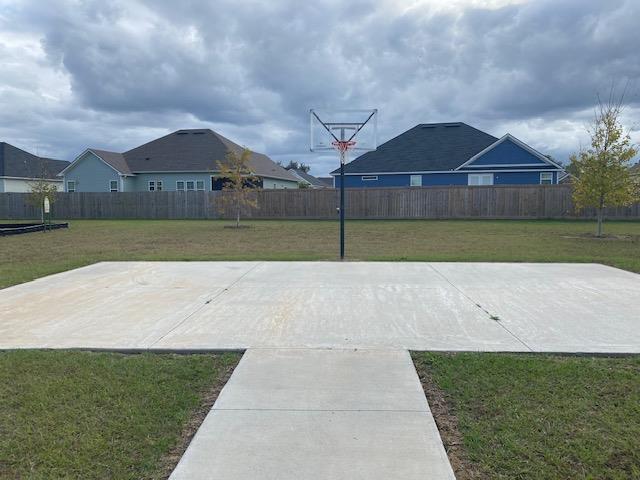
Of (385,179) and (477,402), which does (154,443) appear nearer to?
(477,402)

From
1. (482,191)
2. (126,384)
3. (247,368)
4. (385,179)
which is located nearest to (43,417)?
(126,384)

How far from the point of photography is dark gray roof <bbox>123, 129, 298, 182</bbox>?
39750 mm

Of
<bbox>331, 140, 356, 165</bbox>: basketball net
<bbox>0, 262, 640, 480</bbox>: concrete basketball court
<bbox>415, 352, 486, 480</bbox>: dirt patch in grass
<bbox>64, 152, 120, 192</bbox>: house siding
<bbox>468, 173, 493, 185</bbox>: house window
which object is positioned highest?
<bbox>64, 152, 120, 192</bbox>: house siding

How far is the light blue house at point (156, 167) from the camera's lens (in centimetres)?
3950

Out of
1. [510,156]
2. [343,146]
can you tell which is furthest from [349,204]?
[343,146]

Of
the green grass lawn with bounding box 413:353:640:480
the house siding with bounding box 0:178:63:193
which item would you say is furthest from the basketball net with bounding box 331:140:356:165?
the house siding with bounding box 0:178:63:193

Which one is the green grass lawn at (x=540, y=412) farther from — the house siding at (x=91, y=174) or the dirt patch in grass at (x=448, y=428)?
the house siding at (x=91, y=174)

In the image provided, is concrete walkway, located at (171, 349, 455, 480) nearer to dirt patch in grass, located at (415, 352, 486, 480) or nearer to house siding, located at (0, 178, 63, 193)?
dirt patch in grass, located at (415, 352, 486, 480)

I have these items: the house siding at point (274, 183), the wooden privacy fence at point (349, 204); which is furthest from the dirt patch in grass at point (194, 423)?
the house siding at point (274, 183)

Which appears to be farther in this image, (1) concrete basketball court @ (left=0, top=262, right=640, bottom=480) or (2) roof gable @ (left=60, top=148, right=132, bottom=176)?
(2) roof gable @ (left=60, top=148, right=132, bottom=176)

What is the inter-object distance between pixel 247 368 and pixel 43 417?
1.57m

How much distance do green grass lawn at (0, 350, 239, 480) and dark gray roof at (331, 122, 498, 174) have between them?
32.3m

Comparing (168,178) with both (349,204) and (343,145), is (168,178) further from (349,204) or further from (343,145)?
(343,145)

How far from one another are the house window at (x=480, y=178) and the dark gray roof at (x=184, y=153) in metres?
16.7
